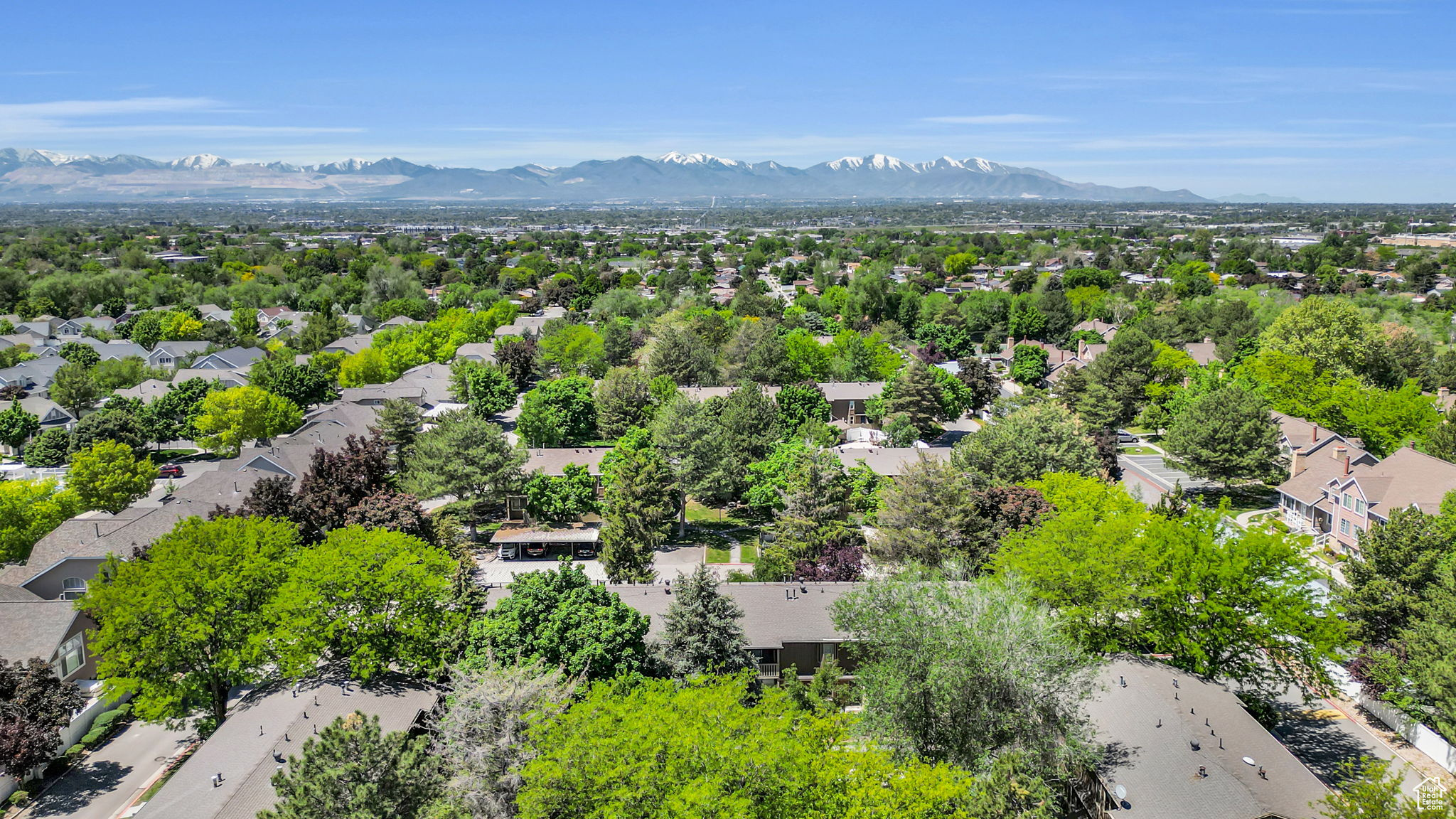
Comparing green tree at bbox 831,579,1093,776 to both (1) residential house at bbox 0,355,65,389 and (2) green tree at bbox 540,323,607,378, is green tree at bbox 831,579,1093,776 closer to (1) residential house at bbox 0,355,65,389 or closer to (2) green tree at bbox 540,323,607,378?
(2) green tree at bbox 540,323,607,378

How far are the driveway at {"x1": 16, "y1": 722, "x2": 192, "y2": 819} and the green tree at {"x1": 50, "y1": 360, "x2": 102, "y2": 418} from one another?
127 ft

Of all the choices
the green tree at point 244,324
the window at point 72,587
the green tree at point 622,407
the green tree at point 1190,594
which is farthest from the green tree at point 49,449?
the green tree at point 1190,594

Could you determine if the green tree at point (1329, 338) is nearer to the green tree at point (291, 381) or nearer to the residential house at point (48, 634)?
the green tree at point (291, 381)

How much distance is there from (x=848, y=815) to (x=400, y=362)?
195 ft

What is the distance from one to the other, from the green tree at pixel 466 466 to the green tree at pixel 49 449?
23.1 m

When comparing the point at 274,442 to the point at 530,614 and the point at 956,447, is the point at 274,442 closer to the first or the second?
the point at 530,614

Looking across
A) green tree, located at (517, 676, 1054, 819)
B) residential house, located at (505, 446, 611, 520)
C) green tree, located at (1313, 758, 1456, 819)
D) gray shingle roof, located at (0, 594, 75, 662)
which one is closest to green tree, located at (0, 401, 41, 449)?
gray shingle roof, located at (0, 594, 75, 662)

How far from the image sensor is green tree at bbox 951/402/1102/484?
122ft

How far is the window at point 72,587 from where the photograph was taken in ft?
105

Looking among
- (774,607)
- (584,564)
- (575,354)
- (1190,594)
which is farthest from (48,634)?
(575,354)

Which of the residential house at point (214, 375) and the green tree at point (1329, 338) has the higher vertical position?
the green tree at point (1329, 338)

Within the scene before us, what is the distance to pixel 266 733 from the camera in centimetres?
2125

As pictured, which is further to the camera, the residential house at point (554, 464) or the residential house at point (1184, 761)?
the residential house at point (554, 464)

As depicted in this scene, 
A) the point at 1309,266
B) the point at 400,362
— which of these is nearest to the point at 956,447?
the point at 400,362
